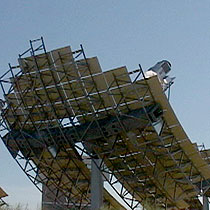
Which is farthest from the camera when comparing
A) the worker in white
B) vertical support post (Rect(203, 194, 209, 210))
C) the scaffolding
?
vertical support post (Rect(203, 194, 209, 210))

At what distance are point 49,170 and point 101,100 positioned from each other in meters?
9.08

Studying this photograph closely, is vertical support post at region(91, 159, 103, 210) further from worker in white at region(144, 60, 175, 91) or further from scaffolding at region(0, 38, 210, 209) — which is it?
worker in white at region(144, 60, 175, 91)

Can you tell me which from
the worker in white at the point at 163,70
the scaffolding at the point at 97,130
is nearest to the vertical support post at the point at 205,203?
the scaffolding at the point at 97,130

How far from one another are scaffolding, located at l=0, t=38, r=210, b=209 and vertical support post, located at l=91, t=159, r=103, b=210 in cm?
31

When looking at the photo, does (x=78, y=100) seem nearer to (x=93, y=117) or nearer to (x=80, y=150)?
(x=93, y=117)

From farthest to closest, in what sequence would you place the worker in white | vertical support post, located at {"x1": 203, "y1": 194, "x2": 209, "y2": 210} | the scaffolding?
vertical support post, located at {"x1": 203, "y1": 194, "x2": 209, "y2": 210}
the worker in white
the scaffolding

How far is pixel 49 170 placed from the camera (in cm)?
3500

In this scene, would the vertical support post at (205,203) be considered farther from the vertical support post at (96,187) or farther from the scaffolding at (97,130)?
the vertical support post at (96,187)

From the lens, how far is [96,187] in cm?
3083

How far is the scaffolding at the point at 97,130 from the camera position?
89.5ft

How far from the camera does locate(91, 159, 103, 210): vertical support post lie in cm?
3064

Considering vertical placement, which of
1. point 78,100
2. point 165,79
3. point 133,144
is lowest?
point 133,144

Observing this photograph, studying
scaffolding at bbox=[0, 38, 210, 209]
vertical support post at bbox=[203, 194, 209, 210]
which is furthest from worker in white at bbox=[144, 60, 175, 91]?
vertical support post at bbox=[203, 194, 209, 210]

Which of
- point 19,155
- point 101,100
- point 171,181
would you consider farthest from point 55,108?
point 171,181
